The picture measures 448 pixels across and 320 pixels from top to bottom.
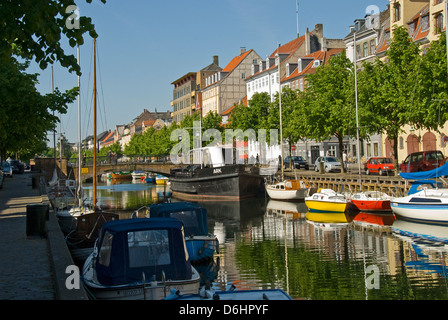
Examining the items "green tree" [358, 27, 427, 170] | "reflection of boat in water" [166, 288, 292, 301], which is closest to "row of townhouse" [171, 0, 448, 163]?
"green tree" [358, 27, 427, 170]

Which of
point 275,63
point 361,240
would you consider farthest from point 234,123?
point 361,240

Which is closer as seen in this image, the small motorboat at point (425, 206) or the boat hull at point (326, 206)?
the small motorboat at point (425, 206)

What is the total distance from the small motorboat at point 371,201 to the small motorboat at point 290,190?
9.63m

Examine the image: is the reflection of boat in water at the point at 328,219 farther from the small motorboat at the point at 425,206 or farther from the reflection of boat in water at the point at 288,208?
the small motorboat at the point at 425,206

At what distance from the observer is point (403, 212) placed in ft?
104

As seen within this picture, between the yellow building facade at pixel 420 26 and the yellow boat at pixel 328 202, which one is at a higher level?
the yellow building facade at pixel 420 26

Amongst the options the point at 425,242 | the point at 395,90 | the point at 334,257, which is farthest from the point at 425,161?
the point at 334,257

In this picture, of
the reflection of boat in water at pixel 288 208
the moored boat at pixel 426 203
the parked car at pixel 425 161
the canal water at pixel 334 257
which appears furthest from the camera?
the parked car at pixel 425 161

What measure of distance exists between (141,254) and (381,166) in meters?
39.6

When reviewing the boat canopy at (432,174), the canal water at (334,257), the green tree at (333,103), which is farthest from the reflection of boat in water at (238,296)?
the green tree at (333,103)

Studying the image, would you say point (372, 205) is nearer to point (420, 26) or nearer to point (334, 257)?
point (334, 257)

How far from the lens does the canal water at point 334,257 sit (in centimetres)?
1706
